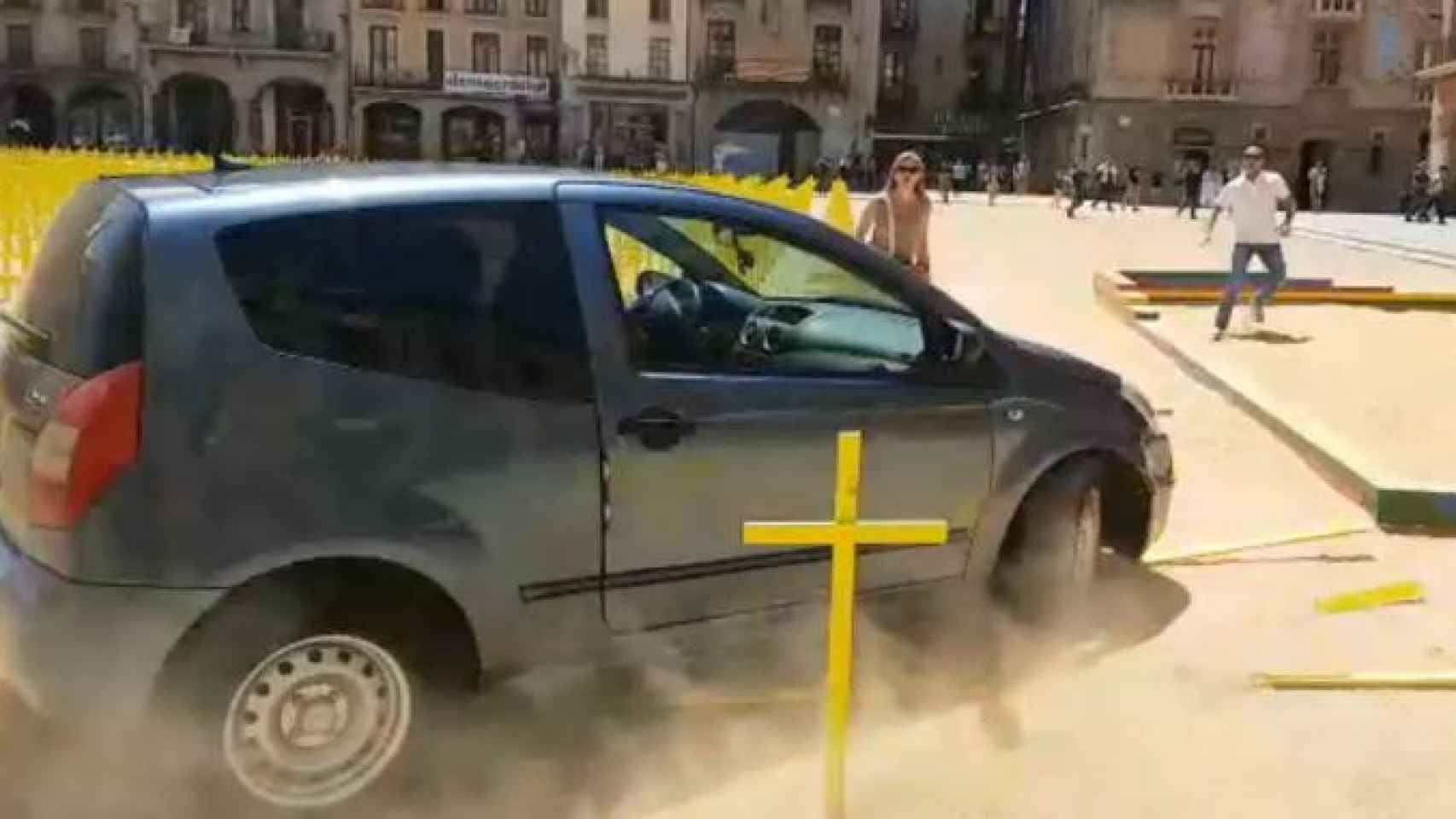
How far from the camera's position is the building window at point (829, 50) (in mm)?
68250

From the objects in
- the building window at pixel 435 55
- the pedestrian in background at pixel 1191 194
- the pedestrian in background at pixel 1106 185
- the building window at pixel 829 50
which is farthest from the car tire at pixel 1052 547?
the building window at pixel 829 50

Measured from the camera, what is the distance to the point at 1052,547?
5.26 m

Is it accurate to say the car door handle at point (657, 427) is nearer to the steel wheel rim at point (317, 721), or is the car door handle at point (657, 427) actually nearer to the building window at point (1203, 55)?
the steel wheel rim at point (317, 721)

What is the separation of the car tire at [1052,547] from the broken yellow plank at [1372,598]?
1158 mm

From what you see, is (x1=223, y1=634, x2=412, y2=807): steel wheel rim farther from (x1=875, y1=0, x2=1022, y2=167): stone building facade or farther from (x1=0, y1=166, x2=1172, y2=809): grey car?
(x1=875, y1=0, x2=1022, y2=167): stone building facade

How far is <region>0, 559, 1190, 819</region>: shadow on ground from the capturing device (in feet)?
13.4

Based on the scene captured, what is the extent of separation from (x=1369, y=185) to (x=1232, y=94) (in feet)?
21.4

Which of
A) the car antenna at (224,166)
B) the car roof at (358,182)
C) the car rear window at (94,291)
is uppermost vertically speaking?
the car antenna at (224,166)

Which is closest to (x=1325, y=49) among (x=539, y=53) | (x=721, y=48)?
(x=721, y=48)

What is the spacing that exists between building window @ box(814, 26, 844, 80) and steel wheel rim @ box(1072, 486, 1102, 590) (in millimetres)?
64402

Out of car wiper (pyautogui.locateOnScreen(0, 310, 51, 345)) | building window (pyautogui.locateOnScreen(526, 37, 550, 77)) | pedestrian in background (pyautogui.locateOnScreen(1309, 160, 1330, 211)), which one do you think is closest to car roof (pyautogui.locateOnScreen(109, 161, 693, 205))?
car wiper (pyautogui.locateOnScreen(0, 310, 51, 345))

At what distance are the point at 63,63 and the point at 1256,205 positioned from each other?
6046 centimetres

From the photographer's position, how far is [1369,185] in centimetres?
6234

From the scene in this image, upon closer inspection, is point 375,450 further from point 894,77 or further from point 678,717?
point 894,77
